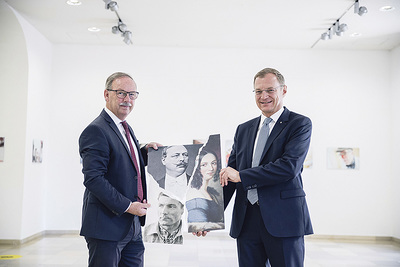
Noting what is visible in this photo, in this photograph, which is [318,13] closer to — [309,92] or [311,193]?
[309,92]

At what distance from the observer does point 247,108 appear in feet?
32.3

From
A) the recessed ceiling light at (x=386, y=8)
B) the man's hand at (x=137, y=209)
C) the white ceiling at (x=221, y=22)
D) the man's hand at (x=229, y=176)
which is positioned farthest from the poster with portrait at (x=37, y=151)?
the recessed ceiling light at (x=386, y=8)

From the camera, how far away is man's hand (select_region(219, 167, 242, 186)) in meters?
2.98

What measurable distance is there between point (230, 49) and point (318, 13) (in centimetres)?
267

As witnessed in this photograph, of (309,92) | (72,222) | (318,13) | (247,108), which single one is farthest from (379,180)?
(72,222)

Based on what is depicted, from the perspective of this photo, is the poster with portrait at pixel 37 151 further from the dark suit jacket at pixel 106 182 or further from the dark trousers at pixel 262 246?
the dark trousers at pixel 262 246

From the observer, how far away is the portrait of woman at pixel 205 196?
3.05 metres

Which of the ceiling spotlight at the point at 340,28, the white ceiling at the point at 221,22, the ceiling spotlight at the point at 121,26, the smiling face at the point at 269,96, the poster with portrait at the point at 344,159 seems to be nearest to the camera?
the smiling face at the point at 269,96

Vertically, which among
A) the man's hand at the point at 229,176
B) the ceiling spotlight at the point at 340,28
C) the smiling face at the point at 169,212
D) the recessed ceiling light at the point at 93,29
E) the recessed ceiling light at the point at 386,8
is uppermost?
the recessed ceiling light at the point at 93,29

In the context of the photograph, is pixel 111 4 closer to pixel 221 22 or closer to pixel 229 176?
pixel 221 22

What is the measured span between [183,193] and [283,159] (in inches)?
29.8

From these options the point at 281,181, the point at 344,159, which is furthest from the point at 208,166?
the point at 344,159

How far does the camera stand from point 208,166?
3135 mm

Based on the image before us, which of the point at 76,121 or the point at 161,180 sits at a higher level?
the point at 76,121
